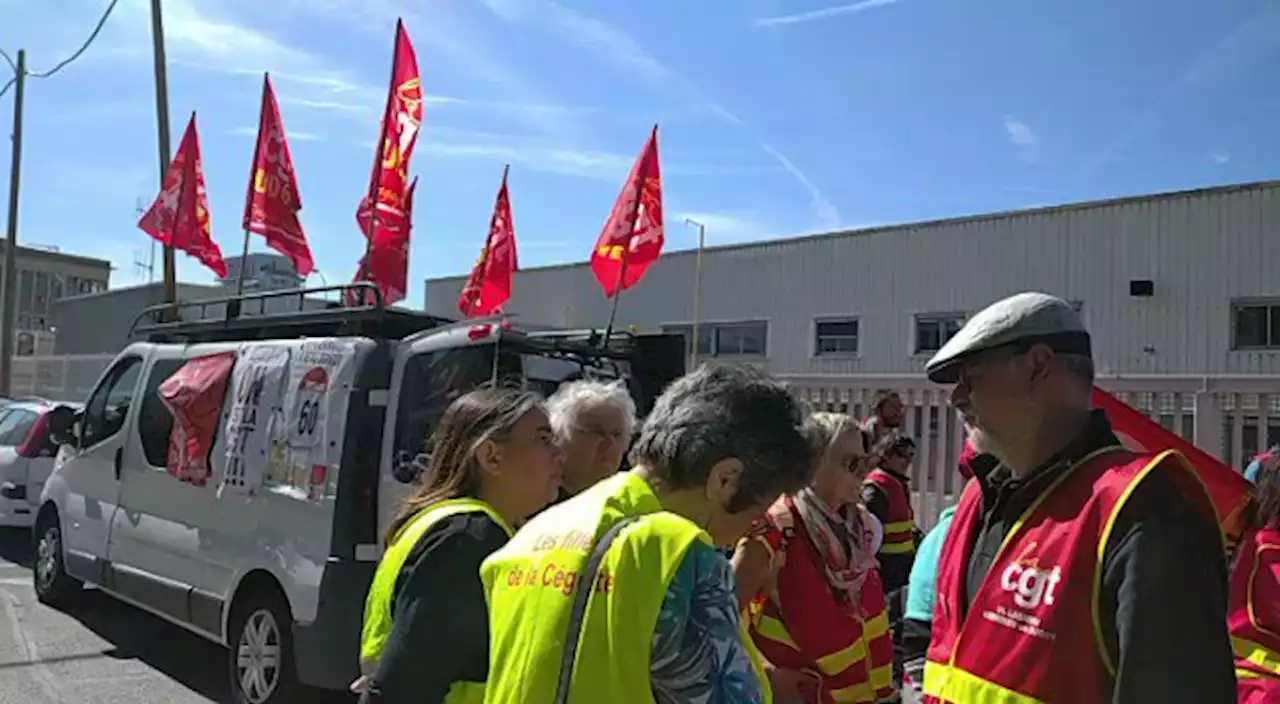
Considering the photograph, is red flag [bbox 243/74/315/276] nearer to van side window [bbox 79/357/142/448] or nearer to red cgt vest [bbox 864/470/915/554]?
van side window [bbox 79/357/142/448]

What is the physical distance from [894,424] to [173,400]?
212 inches

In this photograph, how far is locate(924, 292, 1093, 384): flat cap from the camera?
2.28 meters

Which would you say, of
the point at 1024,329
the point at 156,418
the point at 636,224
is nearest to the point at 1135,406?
the point at 636,224

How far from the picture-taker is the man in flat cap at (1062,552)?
6.13 feet

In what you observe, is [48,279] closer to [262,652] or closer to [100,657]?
[100,657]

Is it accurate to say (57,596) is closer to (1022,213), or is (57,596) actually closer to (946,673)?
(946,673)

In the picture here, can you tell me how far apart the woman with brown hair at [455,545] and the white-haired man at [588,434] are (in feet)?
1.98

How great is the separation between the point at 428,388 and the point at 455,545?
2.98 meters

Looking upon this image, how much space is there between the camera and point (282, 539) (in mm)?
5867

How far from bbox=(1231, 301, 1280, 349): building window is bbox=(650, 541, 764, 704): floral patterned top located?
20566mm

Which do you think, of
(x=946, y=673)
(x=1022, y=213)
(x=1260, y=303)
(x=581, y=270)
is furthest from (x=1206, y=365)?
(x=946, y=673)

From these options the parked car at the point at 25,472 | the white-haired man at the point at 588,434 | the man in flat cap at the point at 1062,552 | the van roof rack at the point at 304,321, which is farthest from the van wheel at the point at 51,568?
the man in flat cap at the point at 1062,552

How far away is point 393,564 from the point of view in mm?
2740

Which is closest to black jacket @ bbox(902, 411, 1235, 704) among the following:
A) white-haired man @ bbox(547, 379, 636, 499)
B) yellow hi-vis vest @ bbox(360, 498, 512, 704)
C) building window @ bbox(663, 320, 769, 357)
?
yellow hi-vis vest @ bbox(360, 498, 512, 704)
